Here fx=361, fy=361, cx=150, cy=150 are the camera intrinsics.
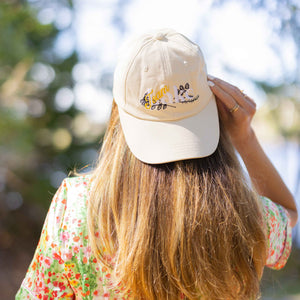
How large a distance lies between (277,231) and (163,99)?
420 millimetres

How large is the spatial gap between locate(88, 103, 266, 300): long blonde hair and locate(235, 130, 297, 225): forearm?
200 mm

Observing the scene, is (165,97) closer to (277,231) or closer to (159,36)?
(159,36)

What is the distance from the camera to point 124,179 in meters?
0.75

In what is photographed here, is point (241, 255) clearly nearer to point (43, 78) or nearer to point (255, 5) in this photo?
point (255, 5)

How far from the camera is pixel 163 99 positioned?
30.7 inches

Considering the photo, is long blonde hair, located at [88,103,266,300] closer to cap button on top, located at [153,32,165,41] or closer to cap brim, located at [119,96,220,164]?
cap brim, located at [119,96,220,164]

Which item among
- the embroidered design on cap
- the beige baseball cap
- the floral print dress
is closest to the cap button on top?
the beige baseball cap

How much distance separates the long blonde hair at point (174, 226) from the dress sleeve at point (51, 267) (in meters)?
0.07

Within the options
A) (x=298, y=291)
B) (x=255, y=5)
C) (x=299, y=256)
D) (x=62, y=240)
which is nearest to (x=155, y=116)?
(x=62, y=240)

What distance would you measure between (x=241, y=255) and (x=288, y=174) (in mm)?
3407

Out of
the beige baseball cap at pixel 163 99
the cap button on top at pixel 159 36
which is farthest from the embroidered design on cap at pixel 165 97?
the cap button on top at pixel 159 36

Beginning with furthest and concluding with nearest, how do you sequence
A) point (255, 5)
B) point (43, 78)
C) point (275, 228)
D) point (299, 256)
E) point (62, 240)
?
1. point (299, 256)
2. point (43, 78)
3. point (255, 5)
4. point (275, 228)
5. point (62, 240)

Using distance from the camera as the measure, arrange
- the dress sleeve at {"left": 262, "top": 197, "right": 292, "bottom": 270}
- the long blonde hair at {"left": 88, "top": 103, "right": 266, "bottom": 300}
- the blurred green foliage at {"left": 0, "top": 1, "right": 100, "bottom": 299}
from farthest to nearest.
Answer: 1. the blurred green foliage at {"left": 0, "top": 1, "right": 100, "bottom": 299}
2. the dress sleeve at {"left": 262, "top": 197, "right": 292, "bottom": 270}
3. the long blonde hair at {"left": 88, "top": 103, "right": 266, "bottom": 300}

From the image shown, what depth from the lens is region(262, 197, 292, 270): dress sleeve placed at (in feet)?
2.79
